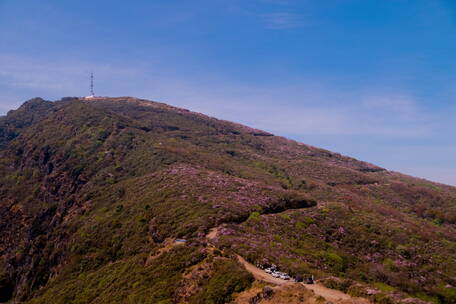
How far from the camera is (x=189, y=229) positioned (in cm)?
2950

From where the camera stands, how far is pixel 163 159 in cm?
6000

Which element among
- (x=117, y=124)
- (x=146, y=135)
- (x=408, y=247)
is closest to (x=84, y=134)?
(x=117, y=124)

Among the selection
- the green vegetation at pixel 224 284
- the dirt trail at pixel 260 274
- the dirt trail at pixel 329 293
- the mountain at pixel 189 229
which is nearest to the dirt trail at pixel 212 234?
the mountain at pixel 189 229

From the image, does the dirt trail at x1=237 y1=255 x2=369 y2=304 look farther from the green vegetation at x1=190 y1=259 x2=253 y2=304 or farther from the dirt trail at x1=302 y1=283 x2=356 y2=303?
the green vegetation at x1=190 y1=259 x2=253 y2=304

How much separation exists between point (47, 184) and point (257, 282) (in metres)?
56.5

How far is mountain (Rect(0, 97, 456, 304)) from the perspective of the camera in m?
22.0

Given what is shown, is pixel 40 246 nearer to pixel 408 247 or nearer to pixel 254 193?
pixel 254 193

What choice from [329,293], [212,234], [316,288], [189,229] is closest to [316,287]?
[316,288]

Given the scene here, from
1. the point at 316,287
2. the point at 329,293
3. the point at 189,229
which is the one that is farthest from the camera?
the point at 189,229

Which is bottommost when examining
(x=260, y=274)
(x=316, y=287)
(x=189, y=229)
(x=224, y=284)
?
(x=224, y=284)

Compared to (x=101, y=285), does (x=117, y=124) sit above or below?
above

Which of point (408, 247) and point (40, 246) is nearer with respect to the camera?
point (408, 247)

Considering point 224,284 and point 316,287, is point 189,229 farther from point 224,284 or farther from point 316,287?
point 316,287

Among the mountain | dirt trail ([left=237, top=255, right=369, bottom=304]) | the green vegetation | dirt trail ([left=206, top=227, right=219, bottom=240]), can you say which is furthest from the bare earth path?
dirt trail ([left=206, top=227, right=219, bottom=240])
